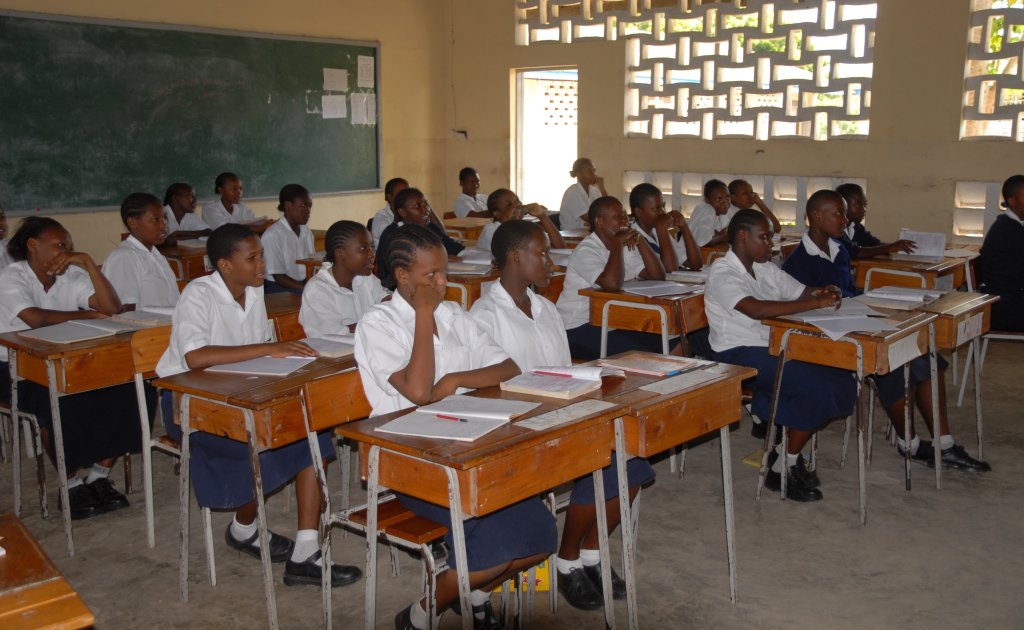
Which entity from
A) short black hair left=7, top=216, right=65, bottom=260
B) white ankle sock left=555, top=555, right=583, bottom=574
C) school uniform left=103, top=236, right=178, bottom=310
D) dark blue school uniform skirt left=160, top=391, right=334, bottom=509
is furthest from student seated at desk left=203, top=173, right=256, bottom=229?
white ankle sock left=555, top=555, right=583, bottom=574

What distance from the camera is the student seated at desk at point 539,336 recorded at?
2936mm

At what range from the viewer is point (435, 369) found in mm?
2691

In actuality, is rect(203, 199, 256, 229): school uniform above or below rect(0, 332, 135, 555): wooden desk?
above

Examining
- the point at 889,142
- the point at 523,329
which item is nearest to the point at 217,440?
the point at 523,329

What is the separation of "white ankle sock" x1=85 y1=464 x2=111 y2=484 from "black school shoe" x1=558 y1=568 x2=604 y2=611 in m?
1.97

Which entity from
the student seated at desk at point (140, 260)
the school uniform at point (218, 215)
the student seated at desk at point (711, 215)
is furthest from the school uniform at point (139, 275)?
the student seated at desk at point (711, 215)

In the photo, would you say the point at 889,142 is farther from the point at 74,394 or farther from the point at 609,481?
the point at 74,394

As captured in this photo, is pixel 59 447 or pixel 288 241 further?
pixel 288 241

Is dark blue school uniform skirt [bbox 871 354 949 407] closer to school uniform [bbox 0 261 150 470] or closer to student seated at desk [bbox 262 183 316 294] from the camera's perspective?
school uniform [bbox 0 261 150 470]

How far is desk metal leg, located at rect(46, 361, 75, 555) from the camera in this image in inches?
128

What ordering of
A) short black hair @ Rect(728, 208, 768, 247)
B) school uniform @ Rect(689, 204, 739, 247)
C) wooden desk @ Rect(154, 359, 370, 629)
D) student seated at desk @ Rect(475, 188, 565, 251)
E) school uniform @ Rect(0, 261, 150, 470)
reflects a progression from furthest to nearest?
school uniform @ Rect(689, 204, 739, 247) → student seated at desk @ Rect(475, 188, 565, 251) → short black hair @ Rect(728, 208, 768, 247) → school uniform @ Rect(0, 261, 150, 470) → wooden desk @ Rect(154, 359, 370, 629)

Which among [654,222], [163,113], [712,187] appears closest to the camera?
[654,222]

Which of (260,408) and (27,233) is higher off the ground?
(27,233)

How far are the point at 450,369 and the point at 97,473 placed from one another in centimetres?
187
